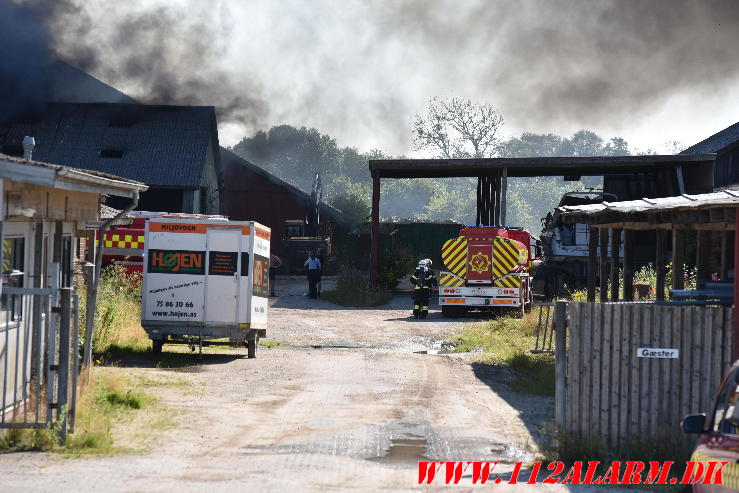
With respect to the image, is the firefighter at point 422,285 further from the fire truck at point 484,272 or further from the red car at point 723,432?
the red car at point 723,432

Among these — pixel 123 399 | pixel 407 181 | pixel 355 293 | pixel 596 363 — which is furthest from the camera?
pixel 407 181

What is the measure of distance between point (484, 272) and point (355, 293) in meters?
6.52

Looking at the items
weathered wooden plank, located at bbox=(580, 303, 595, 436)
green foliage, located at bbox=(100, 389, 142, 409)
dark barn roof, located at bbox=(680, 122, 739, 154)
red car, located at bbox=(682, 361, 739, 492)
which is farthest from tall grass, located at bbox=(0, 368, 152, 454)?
dark barn roof, located at bbox=(680, 122, 739, 154)

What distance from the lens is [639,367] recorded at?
10.1 metres

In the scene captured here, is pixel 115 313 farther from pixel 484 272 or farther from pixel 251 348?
pixel 484 272

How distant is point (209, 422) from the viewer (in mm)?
11703

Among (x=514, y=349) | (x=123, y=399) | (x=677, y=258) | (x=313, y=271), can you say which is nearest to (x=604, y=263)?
(x=677, y=258)

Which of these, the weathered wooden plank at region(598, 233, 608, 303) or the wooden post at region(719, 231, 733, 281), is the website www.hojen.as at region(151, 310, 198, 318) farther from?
the wooden post at region(719, 231, 733, 281)

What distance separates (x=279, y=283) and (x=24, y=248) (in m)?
29.5

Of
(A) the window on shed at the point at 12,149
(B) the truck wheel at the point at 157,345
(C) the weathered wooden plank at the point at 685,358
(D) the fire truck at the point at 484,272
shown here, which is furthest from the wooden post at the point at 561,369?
(A) the window on shed at the point at 12,149

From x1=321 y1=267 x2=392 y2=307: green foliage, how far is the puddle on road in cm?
2027

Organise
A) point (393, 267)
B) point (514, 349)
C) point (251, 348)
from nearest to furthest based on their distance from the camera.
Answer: point (251, 348)
point (514, 349)
point (393, 267)

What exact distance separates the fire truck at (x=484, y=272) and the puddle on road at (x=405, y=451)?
51.7 feet

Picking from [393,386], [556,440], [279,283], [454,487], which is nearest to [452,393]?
[393,386]
